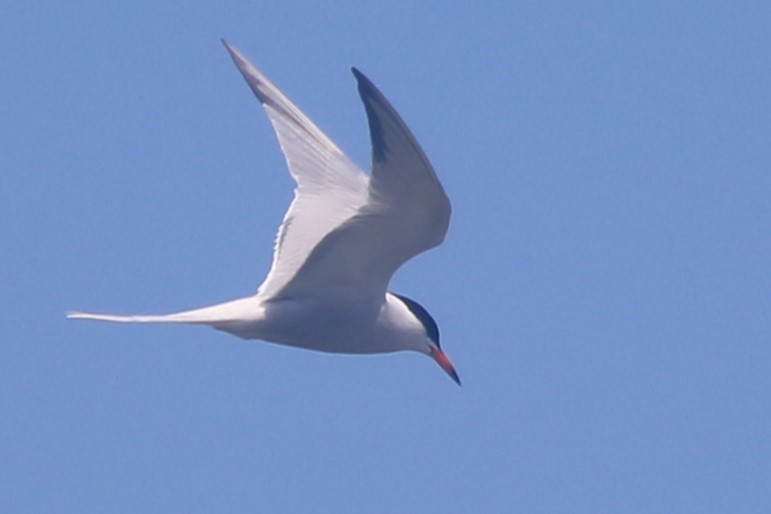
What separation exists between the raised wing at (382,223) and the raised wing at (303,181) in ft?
0.80

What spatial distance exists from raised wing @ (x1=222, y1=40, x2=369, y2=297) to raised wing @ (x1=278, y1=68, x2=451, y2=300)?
24 cm

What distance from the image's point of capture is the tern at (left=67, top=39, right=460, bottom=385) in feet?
31.4

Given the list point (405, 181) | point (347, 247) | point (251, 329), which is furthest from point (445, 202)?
point (251, 329)

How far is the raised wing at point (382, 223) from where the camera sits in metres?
9.14

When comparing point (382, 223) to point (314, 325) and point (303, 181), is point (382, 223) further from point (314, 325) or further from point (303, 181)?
point (303, 181)

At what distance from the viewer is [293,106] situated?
11969 millimetres

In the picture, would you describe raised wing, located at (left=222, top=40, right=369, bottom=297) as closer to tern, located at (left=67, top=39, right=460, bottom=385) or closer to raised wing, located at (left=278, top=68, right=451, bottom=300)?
tern, located at (left=67, top=39, right=460, bottom=385)

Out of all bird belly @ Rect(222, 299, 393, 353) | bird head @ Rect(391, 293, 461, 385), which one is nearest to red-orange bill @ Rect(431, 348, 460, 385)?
bird head @ Rect(391, 293, 461, 385)

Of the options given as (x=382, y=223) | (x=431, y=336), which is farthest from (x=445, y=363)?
(x=382, y=223)

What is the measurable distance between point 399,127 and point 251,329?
2229 mm

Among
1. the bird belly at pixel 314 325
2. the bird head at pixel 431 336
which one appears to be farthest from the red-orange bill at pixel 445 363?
the bird belly at pixel 314 325

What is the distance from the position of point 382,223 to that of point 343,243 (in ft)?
1.48

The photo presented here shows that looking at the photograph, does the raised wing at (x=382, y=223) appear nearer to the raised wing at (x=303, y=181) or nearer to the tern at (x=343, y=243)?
the tern at (x=343, y=243)

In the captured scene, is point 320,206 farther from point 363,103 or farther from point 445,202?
point 363,103
